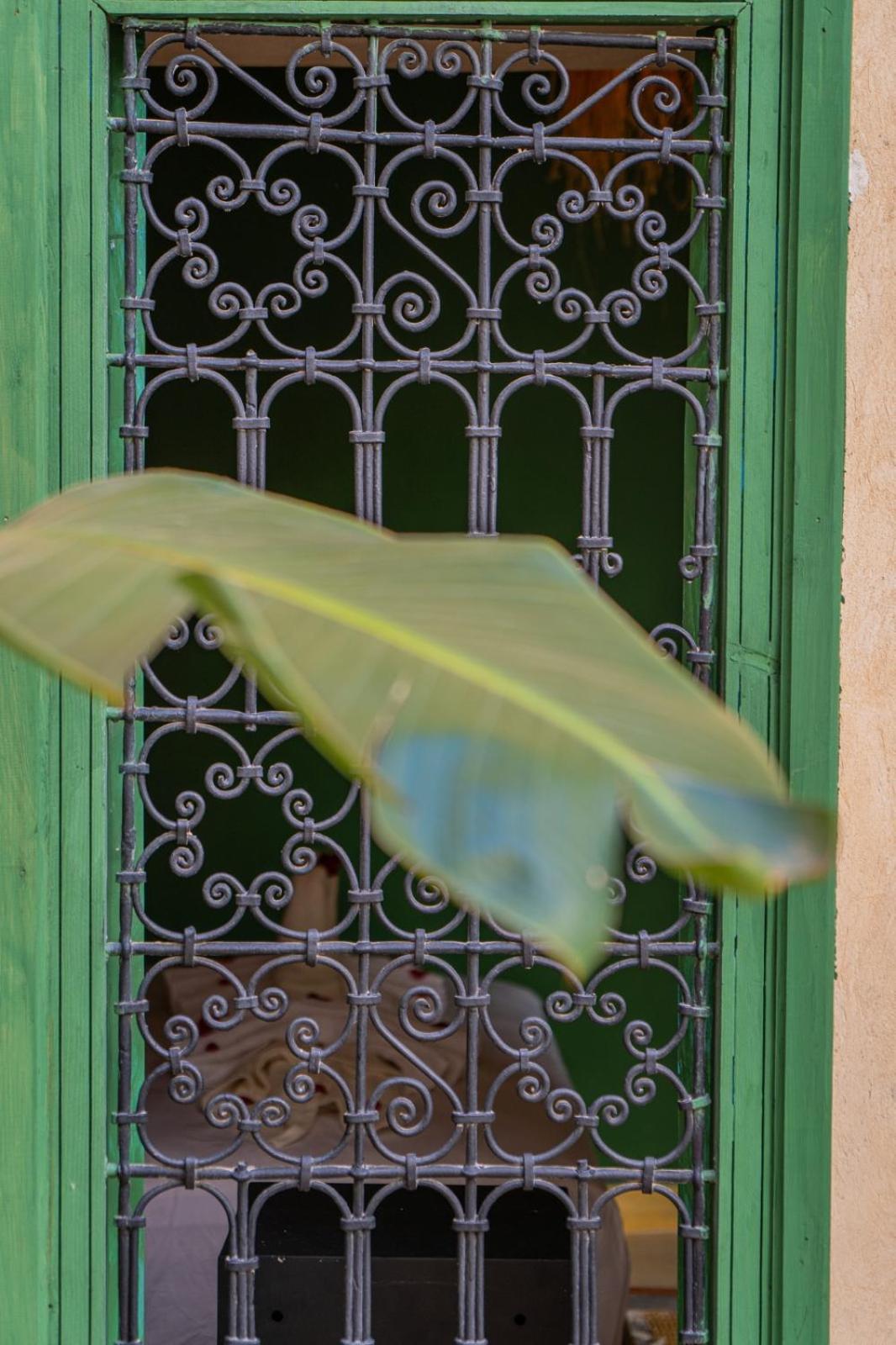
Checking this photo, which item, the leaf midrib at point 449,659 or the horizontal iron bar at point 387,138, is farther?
the horizontal iron bar at point 387,138

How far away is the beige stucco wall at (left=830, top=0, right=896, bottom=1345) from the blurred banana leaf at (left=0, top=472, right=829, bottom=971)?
1.17 m

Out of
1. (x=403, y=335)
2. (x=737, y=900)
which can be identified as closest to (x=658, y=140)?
(x=737, y=900)

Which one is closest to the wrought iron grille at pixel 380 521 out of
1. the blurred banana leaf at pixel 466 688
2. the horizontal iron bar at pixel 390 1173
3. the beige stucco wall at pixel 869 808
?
the horizontal iron bar at pixel 390 1173

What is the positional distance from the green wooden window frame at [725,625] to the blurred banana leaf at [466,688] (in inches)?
42.9

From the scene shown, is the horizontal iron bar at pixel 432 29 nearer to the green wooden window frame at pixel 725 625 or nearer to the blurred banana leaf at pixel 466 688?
the green wooden window frame at pixel 725 625

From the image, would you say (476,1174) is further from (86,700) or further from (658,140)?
(658,140)

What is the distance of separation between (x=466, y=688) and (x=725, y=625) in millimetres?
1219

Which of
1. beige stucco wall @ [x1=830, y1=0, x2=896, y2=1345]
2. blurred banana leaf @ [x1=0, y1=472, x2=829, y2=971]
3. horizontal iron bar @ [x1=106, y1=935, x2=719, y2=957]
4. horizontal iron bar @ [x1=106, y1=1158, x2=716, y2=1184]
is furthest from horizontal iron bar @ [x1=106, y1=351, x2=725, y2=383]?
blurred banana leaf @ [x1=0, y1=472, x2=829, y2=971]

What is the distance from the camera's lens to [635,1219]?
4.10 meters

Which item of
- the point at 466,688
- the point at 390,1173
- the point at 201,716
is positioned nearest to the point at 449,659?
the point at 466,688

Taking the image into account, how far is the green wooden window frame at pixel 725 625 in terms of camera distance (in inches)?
58.8

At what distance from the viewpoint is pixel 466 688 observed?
38cm

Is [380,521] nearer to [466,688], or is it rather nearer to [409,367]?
[409,367]

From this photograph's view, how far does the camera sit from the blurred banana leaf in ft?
1.09
